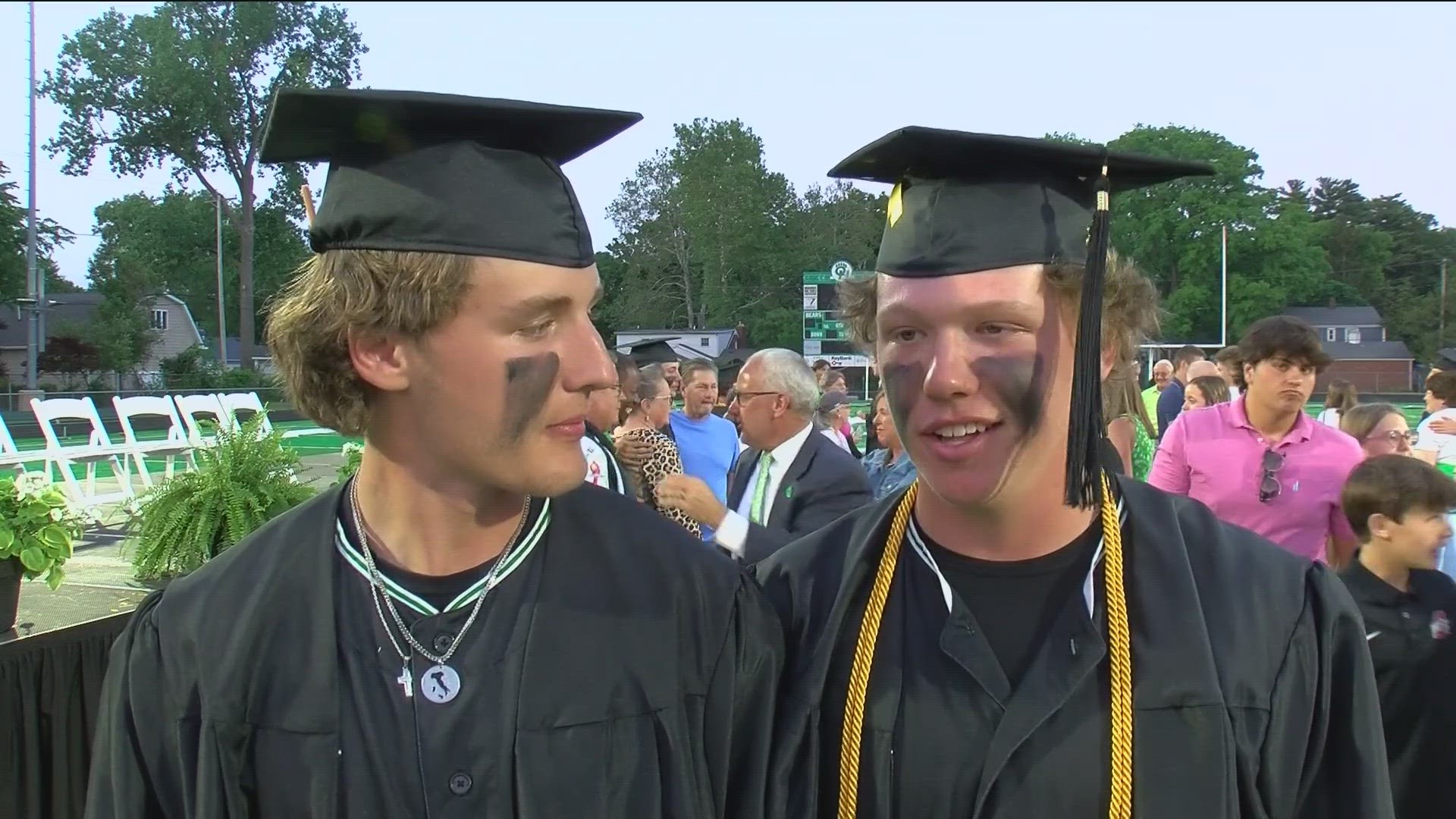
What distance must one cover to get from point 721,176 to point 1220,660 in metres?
43.2

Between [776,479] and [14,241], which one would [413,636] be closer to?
[776,479]

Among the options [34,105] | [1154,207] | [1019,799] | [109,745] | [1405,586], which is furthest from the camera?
[1154,207]

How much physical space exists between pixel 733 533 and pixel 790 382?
856 mm

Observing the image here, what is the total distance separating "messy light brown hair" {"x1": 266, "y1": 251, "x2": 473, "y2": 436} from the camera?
65.5 inches

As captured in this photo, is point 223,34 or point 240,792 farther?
point 223,34

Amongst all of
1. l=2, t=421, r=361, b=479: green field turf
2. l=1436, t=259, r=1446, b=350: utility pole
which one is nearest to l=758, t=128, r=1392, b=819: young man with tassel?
l=2, t=421, r=361, b=479: green field turf

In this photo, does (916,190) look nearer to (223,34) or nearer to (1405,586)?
(1405,586)

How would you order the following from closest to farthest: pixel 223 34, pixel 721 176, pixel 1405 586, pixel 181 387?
pixel 1405 586, pixel 181 387, pixel 223 34, pixel 721 176

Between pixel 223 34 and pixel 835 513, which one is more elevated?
pixel 223 34

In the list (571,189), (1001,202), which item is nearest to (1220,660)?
(1001,202)

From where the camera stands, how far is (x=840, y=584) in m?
1.83

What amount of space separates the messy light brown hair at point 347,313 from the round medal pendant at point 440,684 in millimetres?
438

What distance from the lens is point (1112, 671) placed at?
1655 mm

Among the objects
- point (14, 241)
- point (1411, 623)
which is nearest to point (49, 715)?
point (1411, 623)
